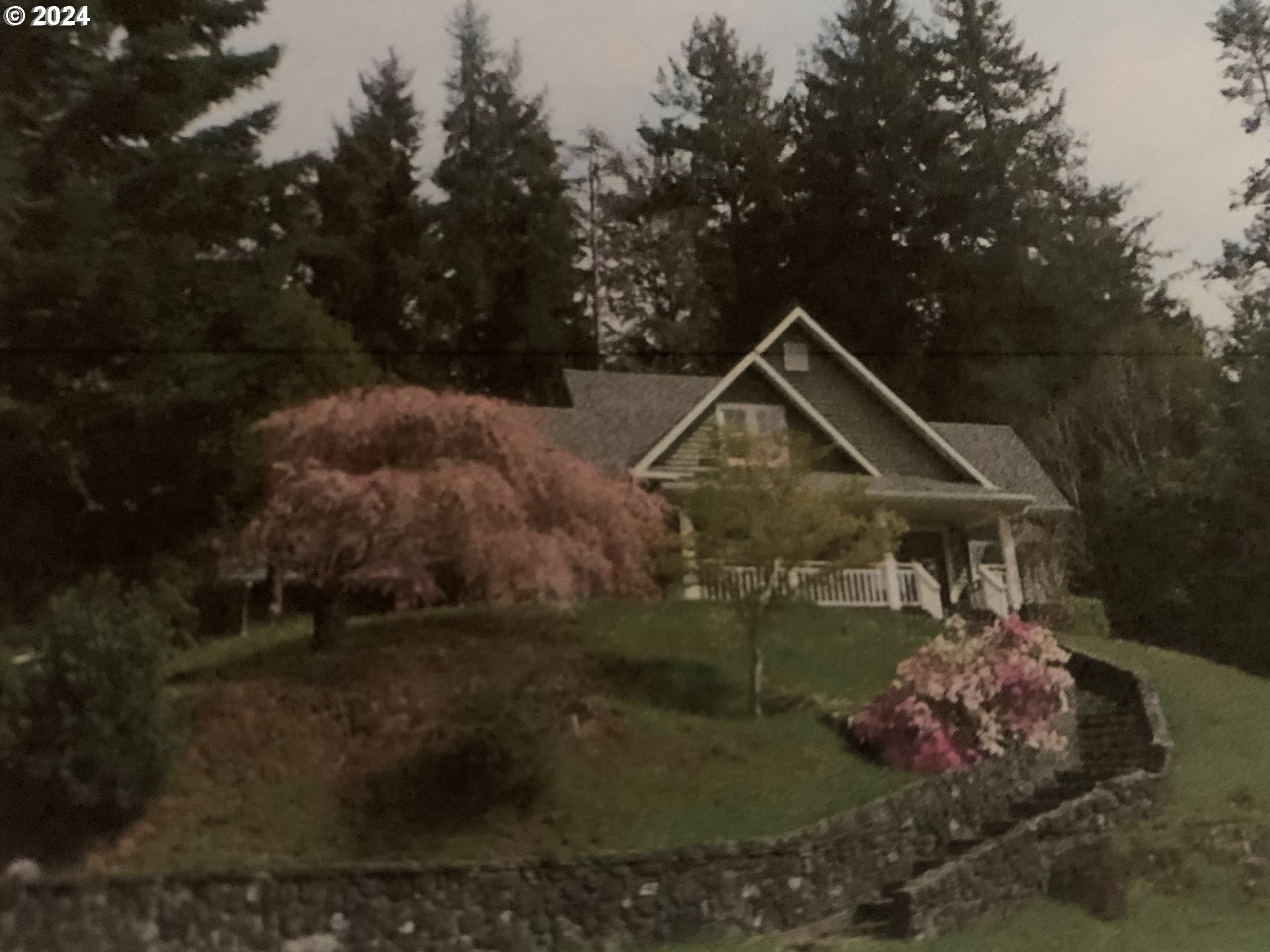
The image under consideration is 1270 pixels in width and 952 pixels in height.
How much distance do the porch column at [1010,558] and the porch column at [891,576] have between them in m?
0.57

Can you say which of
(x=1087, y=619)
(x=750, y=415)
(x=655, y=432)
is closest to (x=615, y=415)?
(x=655, y=432)

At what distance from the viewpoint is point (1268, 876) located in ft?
15.1

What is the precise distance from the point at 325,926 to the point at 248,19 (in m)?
3.45

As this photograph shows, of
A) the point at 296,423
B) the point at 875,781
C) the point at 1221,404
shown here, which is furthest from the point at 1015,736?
the point at 296,423

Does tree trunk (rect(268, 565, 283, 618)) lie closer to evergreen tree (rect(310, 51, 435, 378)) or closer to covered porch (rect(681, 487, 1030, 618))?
evergreen tree (rect(310, 51, 435, 378))

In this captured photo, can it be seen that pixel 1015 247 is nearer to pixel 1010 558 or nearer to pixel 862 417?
pixel 862 417

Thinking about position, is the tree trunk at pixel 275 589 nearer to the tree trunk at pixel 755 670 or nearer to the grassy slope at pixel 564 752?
the grassy slope at pixel 564 752

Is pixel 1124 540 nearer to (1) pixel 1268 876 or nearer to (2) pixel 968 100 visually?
(1) pixel 1268 876

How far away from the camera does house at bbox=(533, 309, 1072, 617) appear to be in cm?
496

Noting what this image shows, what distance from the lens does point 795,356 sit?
16.9 ft

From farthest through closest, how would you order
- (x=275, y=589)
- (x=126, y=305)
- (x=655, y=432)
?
(x=655, y=432), (x=275, y=589), (x=126, y=305)

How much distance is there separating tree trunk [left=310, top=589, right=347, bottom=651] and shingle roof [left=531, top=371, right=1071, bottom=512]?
3.51ft

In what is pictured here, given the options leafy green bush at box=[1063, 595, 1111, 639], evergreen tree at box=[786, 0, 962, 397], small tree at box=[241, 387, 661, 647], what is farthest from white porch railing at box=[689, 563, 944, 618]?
evergreen tree at box=[786, 0, 962, 397]

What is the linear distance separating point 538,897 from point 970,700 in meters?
2.08
